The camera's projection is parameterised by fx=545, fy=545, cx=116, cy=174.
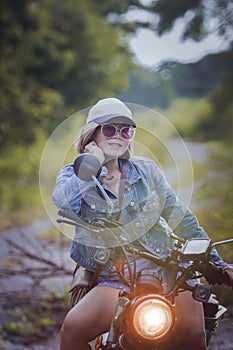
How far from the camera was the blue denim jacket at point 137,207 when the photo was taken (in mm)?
1544

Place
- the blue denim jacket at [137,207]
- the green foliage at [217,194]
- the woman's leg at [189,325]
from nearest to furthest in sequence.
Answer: the woman's leg at [189,325], the blue denim jacket at [137,207], the green foliage at [217,194]

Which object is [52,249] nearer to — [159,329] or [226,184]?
[226,184]

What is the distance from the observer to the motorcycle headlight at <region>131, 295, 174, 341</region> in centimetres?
122

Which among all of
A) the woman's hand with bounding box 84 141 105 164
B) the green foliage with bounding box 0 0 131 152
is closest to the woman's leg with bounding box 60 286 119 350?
the woman's hand with bounding box 84 141 105 164

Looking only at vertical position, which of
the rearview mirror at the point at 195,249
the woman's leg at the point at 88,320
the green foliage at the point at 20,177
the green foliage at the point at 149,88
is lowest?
the woman's leg at the point at 88,320

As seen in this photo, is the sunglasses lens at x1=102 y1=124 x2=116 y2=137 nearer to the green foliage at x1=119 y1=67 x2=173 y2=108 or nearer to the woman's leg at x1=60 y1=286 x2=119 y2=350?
the woman's leg at x1=60 y1=286 x2=119 y2=350

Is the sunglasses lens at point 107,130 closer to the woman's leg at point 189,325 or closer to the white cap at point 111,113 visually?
the white cap at point 111,113

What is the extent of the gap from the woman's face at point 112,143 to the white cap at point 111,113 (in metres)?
0.02

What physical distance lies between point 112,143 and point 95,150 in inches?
2.8

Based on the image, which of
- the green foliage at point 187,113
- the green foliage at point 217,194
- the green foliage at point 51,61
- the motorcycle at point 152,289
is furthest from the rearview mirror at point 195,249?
the green foliage at point 51,61

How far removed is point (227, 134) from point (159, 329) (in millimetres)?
1387

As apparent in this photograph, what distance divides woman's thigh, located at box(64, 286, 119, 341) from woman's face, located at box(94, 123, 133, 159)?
42 centimetres

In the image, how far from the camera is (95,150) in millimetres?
1585

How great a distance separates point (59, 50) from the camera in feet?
8.64
